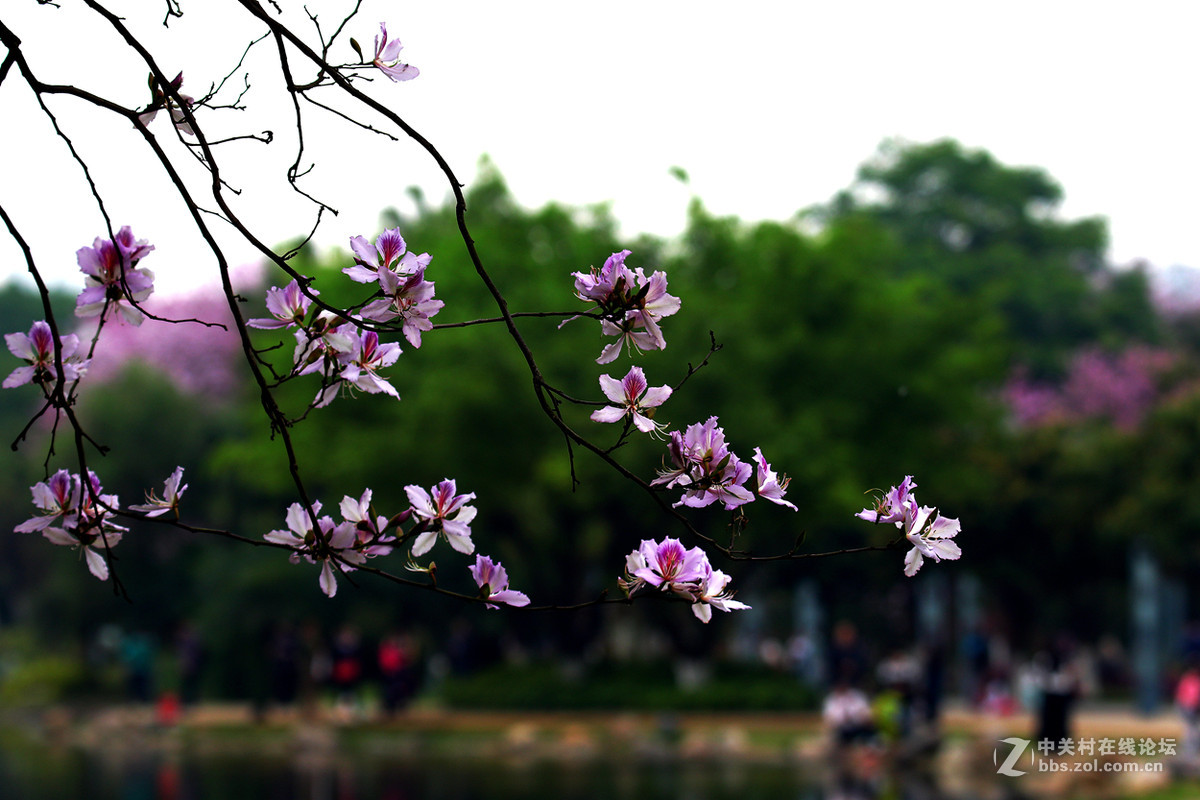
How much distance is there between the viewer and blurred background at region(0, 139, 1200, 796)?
25703 millimetres

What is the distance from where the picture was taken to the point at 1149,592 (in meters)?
25.0

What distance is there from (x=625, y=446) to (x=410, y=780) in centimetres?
640

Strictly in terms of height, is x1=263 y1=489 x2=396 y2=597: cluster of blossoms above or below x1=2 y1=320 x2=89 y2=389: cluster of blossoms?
below

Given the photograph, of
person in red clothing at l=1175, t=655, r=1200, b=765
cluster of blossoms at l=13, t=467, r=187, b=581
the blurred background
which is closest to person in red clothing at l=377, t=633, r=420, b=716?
the blurred background

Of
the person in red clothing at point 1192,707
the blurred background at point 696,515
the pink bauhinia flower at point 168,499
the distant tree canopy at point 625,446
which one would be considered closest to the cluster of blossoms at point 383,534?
the pink bauhinia flower at point 168,499

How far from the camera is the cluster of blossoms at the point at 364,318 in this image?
3070 millimetres

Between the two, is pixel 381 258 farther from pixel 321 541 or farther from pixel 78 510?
pixel 78 510

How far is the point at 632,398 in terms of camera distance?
3.16 meters

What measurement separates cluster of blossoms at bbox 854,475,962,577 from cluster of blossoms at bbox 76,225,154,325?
1416mm

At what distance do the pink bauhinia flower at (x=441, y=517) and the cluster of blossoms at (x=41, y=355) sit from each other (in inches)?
28.3

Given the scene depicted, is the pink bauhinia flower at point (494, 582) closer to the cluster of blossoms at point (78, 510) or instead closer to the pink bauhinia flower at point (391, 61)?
the cluster of blossoms at point (78, 510)

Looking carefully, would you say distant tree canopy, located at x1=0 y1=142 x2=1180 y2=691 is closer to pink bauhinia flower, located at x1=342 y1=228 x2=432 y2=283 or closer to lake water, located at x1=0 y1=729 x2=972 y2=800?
lake water, located at x1=0 y1=729 x2=972 y2=800

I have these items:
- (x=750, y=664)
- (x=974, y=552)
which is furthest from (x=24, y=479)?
(x=974, y=552)

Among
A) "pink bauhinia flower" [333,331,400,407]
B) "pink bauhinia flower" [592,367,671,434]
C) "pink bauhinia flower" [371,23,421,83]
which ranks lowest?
"pink bauhinia flower" [592,367,671,434]
